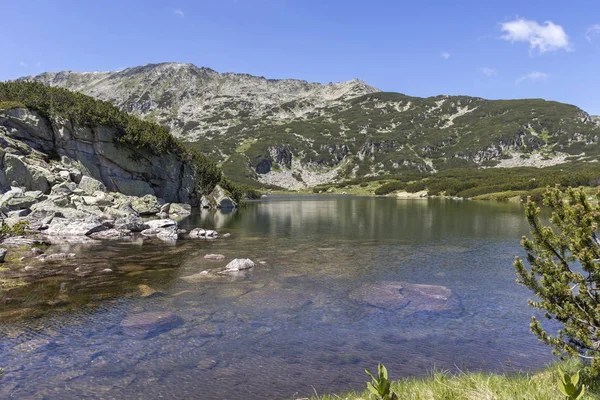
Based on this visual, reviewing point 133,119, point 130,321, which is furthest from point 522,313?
point 133,119

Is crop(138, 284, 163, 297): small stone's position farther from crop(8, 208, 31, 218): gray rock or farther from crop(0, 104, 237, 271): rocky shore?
crop(8, 208, 31, 218): gray rock

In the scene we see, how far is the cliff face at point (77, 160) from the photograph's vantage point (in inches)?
2598

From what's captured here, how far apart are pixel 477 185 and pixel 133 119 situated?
495ft

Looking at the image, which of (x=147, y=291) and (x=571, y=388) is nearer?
(x=571, y=388)

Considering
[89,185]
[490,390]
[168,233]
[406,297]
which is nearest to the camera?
[490,390]

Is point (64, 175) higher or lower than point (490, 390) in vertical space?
higher

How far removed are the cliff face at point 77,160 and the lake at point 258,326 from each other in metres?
38.1

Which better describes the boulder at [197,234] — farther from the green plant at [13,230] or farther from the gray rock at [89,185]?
the gray rock at [89,185]

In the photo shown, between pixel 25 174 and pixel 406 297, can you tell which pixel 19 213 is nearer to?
pixel 25 174

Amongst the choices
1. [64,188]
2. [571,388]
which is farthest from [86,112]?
[571,388]

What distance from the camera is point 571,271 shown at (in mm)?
9711

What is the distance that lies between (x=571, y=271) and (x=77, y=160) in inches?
3813

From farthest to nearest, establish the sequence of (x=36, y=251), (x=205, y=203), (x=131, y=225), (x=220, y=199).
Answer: (x=220, y=199), (x=205, y=203), (x=131, y=225), (x=36, y=251)

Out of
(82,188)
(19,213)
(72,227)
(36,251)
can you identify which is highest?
(82,188)
